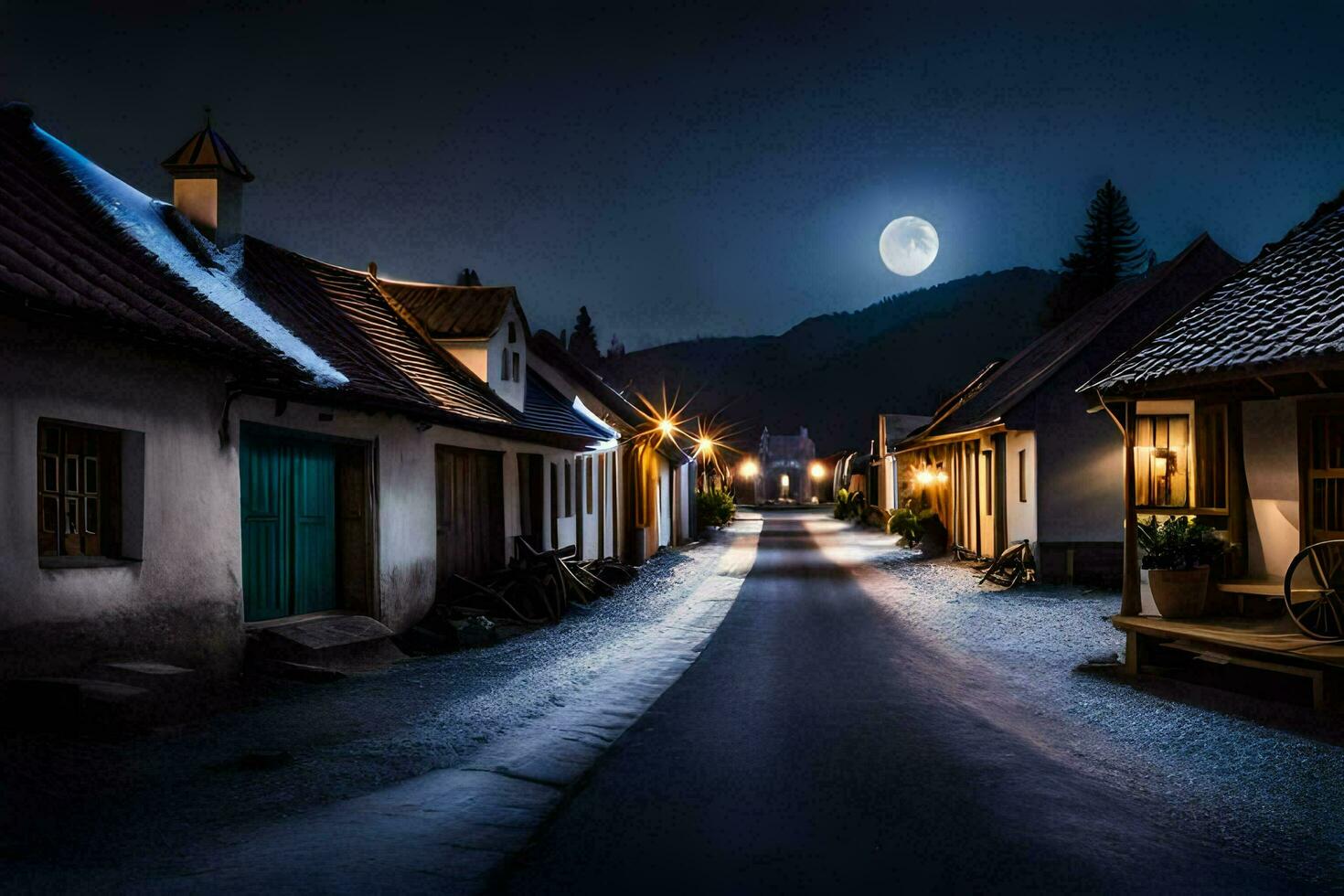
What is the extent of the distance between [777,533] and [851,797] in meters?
35.0

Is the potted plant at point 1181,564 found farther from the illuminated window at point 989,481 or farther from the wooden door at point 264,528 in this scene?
the illuminated window at point 989,481

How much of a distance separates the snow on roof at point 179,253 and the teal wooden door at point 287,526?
1009 mm

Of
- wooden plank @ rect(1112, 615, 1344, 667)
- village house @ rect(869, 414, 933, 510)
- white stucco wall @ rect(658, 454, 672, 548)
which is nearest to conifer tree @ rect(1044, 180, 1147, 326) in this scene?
village house @ rect(869, 414, 933, 510)

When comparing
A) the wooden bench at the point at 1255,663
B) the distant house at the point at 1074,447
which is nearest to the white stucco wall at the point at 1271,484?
the wooden bench at the point at 1255,663

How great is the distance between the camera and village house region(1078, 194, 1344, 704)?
8.93 m

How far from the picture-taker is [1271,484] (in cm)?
1113

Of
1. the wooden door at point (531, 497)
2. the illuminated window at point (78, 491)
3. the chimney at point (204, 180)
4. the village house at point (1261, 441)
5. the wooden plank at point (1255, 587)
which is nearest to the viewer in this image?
the illuminated window at point (78, 491)

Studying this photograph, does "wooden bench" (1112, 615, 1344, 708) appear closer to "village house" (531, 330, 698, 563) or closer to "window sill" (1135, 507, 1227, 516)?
"window sill" (1135, 507, 1227, 516)

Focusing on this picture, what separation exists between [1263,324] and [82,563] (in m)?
11.0

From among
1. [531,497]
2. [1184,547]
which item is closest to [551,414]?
[531,497]

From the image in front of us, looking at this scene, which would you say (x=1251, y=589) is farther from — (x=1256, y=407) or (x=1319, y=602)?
(x=1256, y=407)

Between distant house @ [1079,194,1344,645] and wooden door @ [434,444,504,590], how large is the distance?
30.9 feet

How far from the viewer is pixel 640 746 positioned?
23.2 feet

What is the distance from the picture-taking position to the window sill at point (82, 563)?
7287mm
